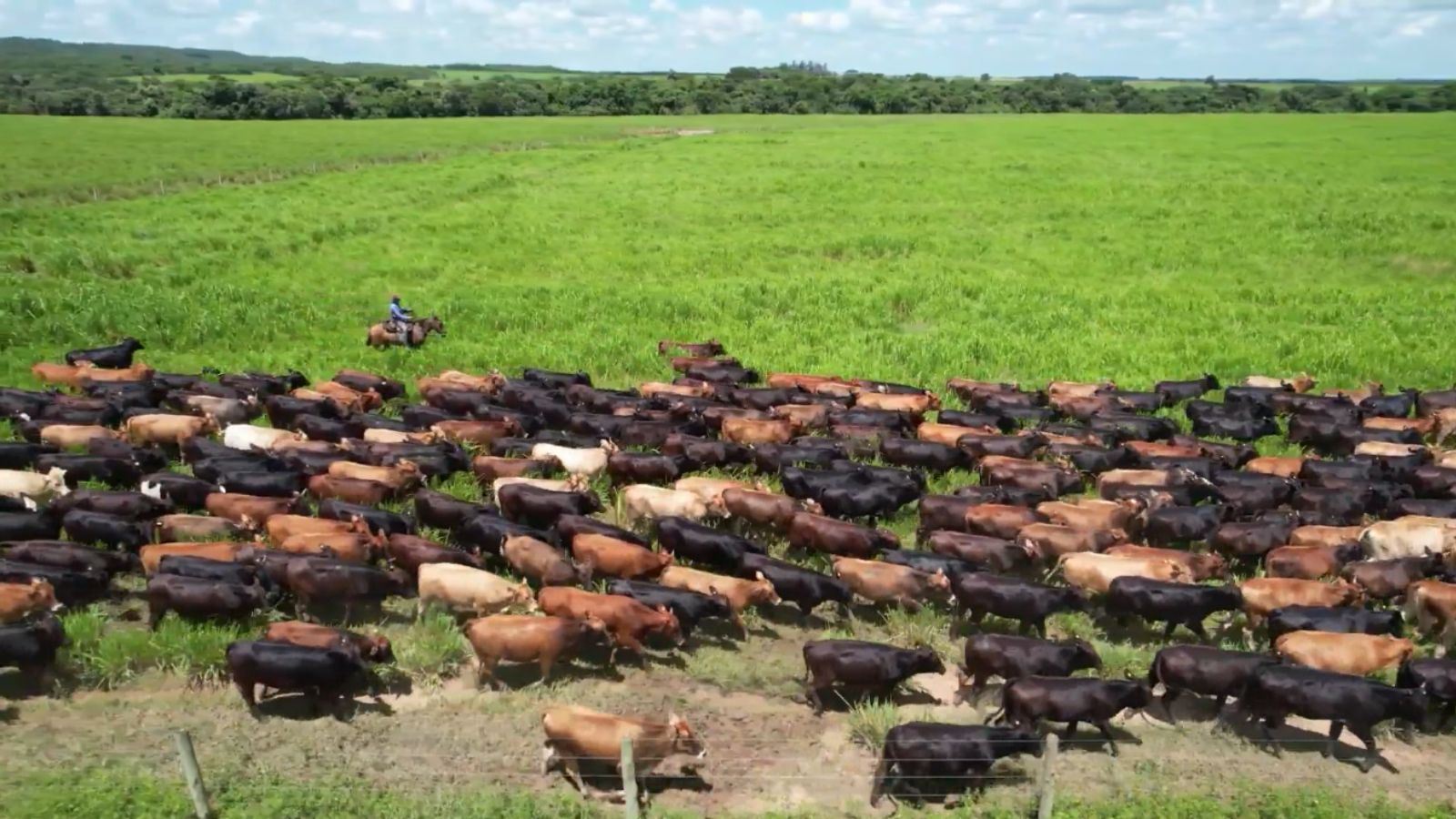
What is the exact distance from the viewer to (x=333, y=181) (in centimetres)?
4103

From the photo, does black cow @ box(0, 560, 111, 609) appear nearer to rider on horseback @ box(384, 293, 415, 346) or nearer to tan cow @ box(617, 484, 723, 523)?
tan cow @ box(617, 484, 723, 523)

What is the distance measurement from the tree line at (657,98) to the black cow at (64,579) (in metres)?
79.7

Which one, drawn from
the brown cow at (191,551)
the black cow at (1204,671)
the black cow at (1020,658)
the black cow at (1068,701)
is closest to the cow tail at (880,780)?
the black cow at (1068,701)

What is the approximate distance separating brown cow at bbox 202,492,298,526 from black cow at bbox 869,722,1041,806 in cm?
762

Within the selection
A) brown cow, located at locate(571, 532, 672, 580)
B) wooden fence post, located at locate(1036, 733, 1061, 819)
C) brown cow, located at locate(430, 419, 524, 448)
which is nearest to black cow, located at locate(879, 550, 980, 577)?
brown cow, located at locate(571, 532, 672, 580)

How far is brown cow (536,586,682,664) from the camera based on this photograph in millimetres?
9648

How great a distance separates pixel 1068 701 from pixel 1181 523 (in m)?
4.51

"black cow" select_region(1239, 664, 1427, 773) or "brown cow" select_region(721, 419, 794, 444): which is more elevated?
"brown cow" select_region(721, 419, 794, 444)

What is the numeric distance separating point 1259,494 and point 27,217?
1254 inches

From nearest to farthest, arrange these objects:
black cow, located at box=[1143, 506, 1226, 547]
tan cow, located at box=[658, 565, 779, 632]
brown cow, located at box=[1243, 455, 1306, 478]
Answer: tan cow, located at box=[658, 565, 779, 632]
black cow, located at box=[1143, 506, 1226, 547]
brown cow, located at box=[1243, 455, 1306, 478]

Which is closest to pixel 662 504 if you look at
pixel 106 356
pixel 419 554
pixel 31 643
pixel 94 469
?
pixel 419 554

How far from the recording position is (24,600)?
9.37 m

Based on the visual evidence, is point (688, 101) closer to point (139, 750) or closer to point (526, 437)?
point (526, 437)

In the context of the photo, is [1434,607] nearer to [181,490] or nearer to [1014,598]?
[1014,598]
